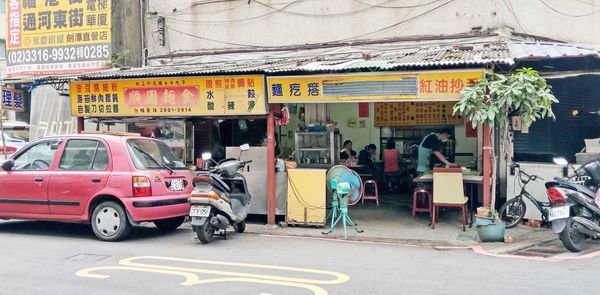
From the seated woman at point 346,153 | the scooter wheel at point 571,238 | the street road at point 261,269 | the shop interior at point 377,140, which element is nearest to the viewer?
the street road at point 261,269

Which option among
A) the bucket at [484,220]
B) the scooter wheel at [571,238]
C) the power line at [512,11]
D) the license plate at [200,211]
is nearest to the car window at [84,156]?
the license plate at [200,211]

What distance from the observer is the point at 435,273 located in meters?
6.08

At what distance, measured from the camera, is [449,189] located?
29.7ft

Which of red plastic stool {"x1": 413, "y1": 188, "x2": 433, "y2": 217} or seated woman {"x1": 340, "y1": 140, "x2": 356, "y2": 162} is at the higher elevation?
seated woman {"x1": 340, "y1": 140, "x2": 356, "y2": 162}

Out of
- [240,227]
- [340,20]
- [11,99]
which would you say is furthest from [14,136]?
[240,227]

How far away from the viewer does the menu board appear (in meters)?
13.8

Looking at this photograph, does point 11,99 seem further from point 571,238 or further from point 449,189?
point 571,238

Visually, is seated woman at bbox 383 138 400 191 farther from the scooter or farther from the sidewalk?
the scooter

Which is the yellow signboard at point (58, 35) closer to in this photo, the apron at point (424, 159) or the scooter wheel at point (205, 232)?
the scooter wheel at point (205, 232)

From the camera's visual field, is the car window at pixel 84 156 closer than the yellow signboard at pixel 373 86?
Yes

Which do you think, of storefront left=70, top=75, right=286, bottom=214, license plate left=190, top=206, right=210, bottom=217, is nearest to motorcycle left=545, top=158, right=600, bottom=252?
storefront left=70, top=75, right=286, bottom=214

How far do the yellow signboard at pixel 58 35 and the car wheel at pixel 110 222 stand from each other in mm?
7522

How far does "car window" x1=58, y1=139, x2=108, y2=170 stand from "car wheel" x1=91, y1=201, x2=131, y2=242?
2.06 ft

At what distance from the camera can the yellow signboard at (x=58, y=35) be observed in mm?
14453
